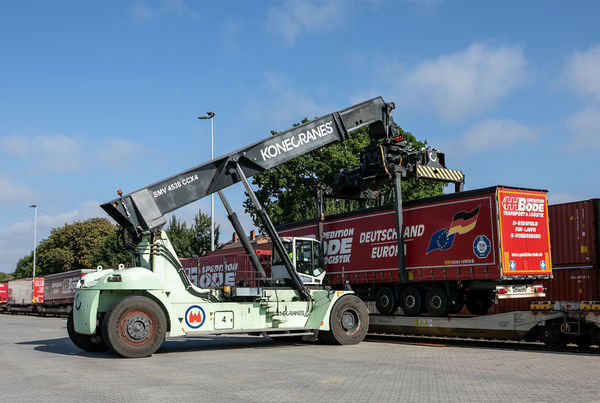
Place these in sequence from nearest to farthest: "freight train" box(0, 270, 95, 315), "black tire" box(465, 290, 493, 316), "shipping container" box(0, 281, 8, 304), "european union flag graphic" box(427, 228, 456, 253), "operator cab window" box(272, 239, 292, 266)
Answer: "european union flag graphic" box(427, 228, 456, 253)
"operator cab window" box(272, 239, 292, 266)
"black tire" box(465, 290, 493, 316)
"freight train" box(0, 270, 95, 315)
"shipping container" box(0, 281, 8, 304)

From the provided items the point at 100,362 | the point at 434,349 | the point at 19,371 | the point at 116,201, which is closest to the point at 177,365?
the point at 100,362

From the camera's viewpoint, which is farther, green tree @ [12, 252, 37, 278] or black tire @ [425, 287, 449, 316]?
green tree @ [12, 252, 37, 278]

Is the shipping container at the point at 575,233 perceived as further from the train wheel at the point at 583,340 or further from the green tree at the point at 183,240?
the green tree at the point at 183,240

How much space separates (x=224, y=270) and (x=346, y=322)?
12.8ft

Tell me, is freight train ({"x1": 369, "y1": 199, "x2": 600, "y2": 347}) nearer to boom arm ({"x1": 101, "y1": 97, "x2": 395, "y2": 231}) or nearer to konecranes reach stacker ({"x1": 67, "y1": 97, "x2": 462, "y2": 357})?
konecranes reach stacker ({"x1": 67, "y1": 97, "x2": 462, "y2": 357})

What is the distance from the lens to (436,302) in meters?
17.8

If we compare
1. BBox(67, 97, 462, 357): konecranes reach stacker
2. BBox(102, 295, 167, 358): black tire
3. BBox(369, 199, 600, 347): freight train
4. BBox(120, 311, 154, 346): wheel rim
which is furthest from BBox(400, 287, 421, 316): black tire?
BBox(120, 311, 154, 346): wheel rim

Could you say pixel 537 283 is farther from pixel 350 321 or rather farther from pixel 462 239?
pixel 350 321

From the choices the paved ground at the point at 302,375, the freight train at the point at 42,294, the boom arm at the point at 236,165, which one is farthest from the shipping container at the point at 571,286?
the freight train at the point at 42,294

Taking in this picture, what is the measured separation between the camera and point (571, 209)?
16922 millimetres

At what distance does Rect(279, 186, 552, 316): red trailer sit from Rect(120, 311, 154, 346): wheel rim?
670 cm

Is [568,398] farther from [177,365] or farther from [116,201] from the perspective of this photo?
[116,201]

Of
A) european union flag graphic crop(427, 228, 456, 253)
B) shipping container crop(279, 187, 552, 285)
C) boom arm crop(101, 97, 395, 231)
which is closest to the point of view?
boom arm crop(101, 97, 395, 231)

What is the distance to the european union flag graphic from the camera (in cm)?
1716
